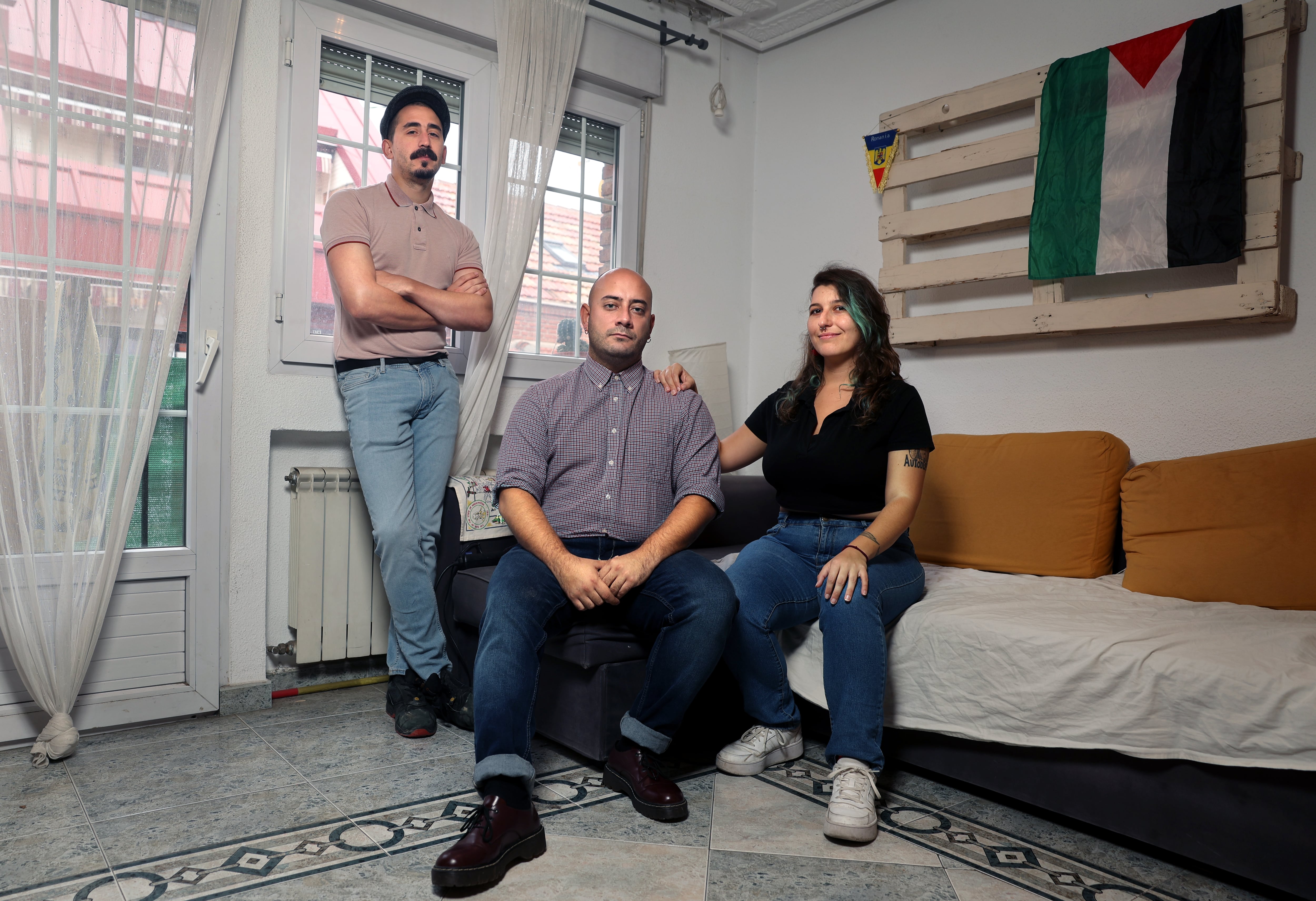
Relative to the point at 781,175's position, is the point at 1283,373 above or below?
below

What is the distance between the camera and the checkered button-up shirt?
2004 millimetres

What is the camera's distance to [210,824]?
1.71 m

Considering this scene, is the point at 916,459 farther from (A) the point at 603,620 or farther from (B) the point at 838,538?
(A) the point at 603,620

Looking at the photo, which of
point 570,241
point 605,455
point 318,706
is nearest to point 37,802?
point 318,706

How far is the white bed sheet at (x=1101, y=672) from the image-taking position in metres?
1.48

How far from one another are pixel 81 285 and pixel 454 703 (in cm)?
137

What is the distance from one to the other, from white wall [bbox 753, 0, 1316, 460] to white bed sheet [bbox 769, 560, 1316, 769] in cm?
64

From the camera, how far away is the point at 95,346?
2154mm

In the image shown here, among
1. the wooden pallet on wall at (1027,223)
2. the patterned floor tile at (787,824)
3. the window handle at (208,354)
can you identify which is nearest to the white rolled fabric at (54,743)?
the window handle at (208,354)

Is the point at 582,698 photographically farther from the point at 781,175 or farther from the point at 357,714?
the point at 781,175

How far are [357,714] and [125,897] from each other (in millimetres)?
1011

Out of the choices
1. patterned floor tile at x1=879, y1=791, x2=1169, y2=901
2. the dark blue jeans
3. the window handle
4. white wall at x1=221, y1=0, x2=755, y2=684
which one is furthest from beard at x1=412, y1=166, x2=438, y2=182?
patterned floor tile at x1=879, y1=791, x2=1169, y2=901

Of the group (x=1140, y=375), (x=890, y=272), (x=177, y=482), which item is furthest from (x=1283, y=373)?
(x=177, y=482)

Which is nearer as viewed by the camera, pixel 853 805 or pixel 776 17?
pixel 853 805
